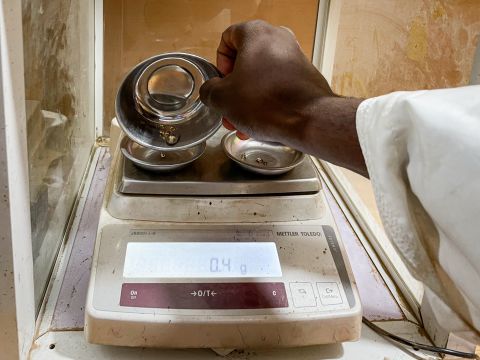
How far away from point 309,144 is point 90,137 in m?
0.67

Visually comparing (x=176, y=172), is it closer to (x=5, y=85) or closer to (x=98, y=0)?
(x=5, y=85)

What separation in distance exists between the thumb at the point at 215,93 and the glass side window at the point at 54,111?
0.20 m

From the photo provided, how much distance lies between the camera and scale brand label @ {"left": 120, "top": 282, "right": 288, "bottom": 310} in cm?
64

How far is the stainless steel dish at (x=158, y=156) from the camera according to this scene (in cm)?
76

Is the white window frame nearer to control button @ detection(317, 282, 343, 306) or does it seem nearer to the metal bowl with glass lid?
control button @ detection(317, 282, 343, 306)

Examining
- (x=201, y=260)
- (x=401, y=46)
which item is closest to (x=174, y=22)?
(x=401, y=46)

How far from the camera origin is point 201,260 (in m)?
0.70

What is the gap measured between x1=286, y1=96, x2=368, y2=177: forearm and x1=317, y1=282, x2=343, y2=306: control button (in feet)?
0.68

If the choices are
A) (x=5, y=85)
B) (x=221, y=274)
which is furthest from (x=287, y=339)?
(x=5, y=85)

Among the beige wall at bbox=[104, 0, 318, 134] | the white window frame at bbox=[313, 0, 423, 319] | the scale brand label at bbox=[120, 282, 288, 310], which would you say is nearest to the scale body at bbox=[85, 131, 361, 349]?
the scale brand label at bbox=[120, 282, 288, 310]

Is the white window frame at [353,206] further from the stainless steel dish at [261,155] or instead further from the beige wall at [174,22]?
the stainless steel dish at [261,155]

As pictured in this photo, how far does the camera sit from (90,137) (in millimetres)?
1100

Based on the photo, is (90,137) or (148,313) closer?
(148,313)

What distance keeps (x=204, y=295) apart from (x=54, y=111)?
34 cm
